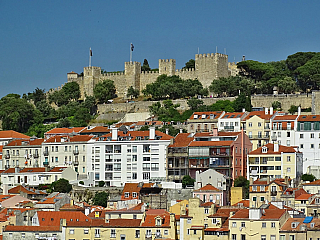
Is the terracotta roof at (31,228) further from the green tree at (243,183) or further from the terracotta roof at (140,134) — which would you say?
the terracotta roof at (140,134)

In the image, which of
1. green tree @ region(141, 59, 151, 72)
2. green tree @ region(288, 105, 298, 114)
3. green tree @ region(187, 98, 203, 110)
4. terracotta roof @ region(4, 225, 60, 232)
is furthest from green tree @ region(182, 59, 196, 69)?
terracotta roof @ region(4, 225, 60, 232)

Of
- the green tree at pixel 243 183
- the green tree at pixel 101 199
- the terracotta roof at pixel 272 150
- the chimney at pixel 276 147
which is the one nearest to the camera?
the green tree at pixel 243 183

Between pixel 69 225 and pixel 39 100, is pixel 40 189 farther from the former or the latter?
pixel 39 100

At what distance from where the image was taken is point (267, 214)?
5103cm

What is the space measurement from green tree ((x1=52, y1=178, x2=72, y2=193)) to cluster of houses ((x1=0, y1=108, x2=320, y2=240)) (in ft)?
3.00

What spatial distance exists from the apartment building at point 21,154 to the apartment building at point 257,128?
1919 centimetres

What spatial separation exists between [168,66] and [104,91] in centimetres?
861

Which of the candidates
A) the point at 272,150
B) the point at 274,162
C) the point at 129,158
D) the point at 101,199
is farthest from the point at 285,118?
the point at 101,199

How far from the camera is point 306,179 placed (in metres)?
66.7

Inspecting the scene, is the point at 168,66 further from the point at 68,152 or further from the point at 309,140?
the point at 309,140

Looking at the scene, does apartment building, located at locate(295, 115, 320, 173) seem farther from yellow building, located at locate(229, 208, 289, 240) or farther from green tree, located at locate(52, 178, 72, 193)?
yellow building, located at locate(229, 208, 289, 240)

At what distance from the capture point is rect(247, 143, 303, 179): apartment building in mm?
66750

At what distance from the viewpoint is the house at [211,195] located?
61469mm

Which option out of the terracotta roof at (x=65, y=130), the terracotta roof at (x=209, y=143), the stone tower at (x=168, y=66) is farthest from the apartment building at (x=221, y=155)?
the stone tower at (x=168, y=66)
